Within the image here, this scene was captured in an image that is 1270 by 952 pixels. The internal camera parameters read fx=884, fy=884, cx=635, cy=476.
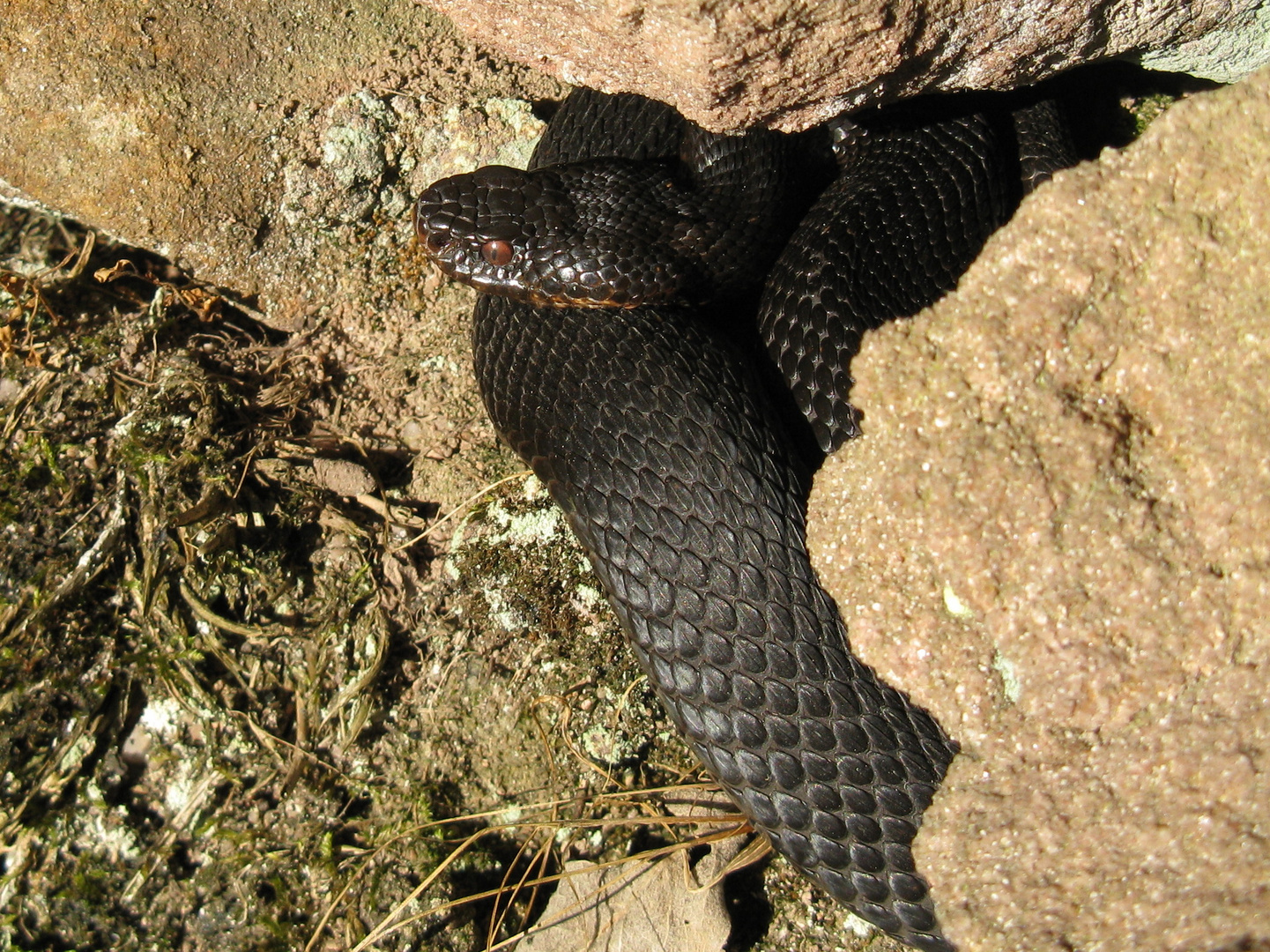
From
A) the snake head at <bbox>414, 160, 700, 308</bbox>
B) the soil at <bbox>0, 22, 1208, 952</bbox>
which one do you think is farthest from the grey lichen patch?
the snake head at <bbox>414, 160, 700, 308</bbox>

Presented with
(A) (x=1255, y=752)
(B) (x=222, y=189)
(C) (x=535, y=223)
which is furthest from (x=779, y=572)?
(B) (x=222, y=189)

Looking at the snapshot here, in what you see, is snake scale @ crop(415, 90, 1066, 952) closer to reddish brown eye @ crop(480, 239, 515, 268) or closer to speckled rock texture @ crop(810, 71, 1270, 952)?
reddish brown eye @ crop(480, 239, 515, 268)

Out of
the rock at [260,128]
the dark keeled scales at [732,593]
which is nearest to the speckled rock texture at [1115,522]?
the dark keeled scales at [732,593]

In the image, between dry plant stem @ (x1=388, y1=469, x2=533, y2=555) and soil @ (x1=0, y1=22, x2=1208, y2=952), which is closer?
soil @ (x1=0, y1=22, x2=1208, y2=952)

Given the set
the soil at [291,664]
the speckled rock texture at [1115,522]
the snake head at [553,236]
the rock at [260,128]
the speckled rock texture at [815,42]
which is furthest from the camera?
the rock at [260,128]

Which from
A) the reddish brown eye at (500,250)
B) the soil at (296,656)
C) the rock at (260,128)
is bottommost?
the soil at (296,656)

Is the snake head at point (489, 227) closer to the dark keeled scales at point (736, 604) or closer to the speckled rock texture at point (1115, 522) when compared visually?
the dark keeled scales at point (736, 604)

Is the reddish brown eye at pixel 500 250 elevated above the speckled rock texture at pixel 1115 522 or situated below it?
above
